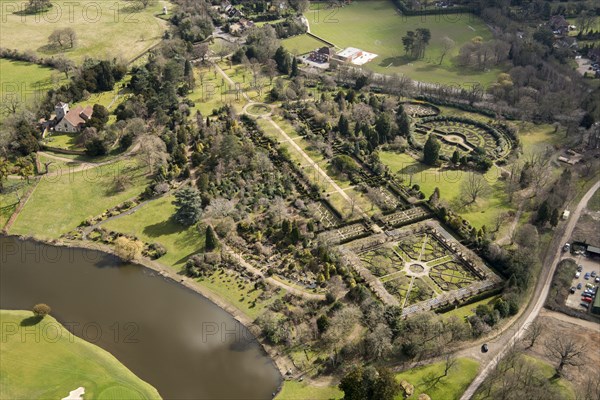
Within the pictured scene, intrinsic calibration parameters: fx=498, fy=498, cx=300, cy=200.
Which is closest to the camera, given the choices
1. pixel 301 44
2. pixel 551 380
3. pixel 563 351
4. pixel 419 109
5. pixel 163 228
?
pixel 551 380

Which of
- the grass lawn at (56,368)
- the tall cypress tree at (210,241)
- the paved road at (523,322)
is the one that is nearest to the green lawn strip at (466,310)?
the paved road at (523,322)

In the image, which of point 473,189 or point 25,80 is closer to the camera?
point 473,189

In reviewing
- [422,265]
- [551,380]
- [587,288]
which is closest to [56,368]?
[422,265]

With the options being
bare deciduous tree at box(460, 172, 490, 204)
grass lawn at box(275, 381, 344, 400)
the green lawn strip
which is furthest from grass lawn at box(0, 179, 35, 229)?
bare deciduous tree at box(460, 172, 490, 204)

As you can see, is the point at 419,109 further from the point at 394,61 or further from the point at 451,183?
the point at 451,183

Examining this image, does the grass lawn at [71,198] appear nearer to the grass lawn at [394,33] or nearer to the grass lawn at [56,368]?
the grass lawn at [56,368]

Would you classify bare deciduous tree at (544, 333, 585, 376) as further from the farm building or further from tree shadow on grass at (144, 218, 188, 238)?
the farm building
